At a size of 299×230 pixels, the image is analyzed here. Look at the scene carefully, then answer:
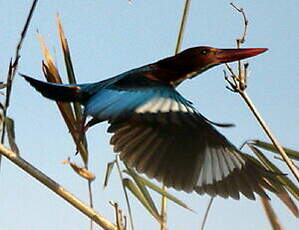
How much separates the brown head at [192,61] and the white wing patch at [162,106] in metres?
0.27

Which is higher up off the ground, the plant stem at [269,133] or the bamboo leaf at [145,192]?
the plant stem at [269,133]

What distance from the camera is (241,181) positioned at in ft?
6.20

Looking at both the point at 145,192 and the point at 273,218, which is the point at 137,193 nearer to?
the point at 145,192

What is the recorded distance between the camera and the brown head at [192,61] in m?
1.75

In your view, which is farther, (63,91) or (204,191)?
(204,191)

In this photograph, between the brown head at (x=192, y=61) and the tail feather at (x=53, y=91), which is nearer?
the tail feather at (x=53, y=91)

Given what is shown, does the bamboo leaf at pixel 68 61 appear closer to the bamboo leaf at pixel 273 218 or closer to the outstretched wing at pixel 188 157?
the outstretched wing at pixel 188 157

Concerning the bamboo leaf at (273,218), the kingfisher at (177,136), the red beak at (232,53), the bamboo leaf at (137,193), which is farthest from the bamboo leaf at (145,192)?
the red beak at (232,53)

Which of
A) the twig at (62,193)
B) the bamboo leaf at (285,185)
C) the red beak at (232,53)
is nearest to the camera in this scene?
the twig at (62,193)

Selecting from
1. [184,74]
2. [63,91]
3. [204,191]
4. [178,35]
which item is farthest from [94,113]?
[204,191]

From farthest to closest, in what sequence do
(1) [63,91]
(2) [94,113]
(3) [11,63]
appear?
1. (1) [63,91]
2. (2) [94,113]
3. (3) [11,63]

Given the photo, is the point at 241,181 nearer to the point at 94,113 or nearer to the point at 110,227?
the point at 94,113

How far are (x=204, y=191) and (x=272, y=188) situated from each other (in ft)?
0.63

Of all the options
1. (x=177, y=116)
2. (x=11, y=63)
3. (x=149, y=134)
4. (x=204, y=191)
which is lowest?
(x=204, y=191)
